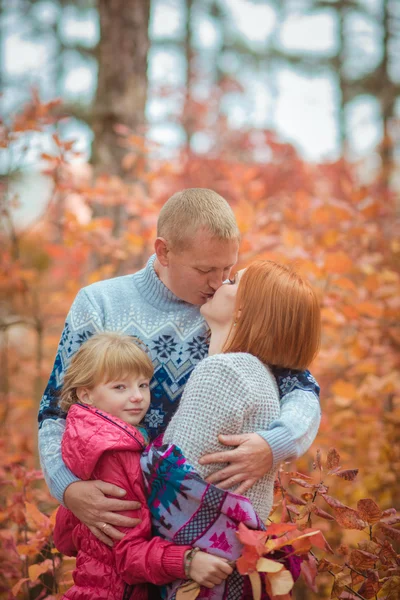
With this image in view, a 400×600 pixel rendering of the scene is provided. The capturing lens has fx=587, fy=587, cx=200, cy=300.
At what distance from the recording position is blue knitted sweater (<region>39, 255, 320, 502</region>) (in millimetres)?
1889

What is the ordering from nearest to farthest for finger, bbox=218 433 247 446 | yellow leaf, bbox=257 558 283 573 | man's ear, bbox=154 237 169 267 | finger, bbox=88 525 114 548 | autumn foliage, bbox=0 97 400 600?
yellow leaf, bbox=257 558 283 573 → finger, bbox=218 433 247 446 → finger, bbox=88 525 114 548 → man's ear, bbox=154 237 169 267 → autumn foliage, bbox=0 97 400 600

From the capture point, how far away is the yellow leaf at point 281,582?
141 centimetres

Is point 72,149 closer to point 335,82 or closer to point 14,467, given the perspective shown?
point 14,467

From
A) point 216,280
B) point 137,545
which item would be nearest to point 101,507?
point 137,545

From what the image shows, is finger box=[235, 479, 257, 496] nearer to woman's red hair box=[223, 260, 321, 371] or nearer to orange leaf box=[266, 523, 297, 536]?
orange leaf box=[266, 523, 297, 536]

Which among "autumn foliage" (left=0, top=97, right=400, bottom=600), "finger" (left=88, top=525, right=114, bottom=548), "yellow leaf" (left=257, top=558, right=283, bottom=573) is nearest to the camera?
"yellow leaf" (left=257, top=558, right=283, bottom=573)

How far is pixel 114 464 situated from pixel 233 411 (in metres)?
0.41

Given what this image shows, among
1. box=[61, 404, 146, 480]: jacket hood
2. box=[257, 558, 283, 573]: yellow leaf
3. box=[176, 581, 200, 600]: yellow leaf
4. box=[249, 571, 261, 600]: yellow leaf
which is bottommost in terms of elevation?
box=[176, 581, 200, 600]: yellow leaf

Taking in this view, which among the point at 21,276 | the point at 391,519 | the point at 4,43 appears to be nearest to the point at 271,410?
the point at 391,519

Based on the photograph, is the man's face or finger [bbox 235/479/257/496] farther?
the man's face

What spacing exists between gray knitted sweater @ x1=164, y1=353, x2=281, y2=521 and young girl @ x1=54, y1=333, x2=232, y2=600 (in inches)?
7.6

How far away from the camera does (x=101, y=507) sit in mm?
1700

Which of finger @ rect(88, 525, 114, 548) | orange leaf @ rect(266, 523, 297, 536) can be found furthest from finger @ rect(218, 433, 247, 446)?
finger @ rect(88, 525, 114, 548)

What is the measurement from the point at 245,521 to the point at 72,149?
8.12ft
